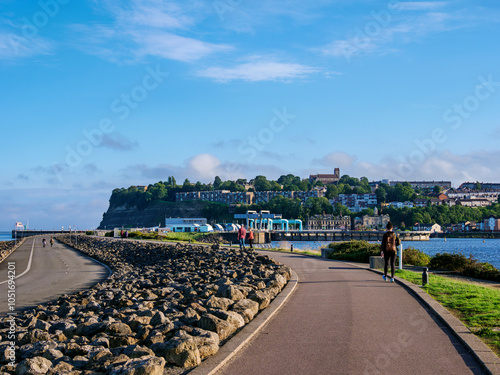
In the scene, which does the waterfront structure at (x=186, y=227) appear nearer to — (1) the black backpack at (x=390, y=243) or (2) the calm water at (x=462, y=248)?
(2) the calm water at (x=462, y=248)

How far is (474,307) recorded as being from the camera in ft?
41.1

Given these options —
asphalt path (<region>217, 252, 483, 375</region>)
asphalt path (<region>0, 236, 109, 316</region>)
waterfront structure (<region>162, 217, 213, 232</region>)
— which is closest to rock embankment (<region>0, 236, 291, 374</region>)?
asphalt path (<region>217, 252, 483, 375</region>)

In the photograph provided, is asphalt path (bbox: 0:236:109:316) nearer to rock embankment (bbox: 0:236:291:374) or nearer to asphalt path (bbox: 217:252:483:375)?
rock embankment (bbox: 0:236:291:374)

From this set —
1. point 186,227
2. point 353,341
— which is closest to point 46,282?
point 353,341

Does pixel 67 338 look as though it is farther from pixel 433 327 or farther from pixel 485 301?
pixel 485 301

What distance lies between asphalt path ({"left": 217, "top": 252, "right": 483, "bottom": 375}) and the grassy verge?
590 millimetres

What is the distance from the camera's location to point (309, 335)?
9883 millimetres

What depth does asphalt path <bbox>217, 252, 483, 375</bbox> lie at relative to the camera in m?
7.84

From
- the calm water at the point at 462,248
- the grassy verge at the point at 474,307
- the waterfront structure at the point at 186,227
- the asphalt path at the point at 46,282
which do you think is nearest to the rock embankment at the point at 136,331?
the asphalt path at the point at 46,282

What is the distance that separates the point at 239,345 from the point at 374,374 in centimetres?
242

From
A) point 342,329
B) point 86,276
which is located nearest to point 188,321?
point 342,329

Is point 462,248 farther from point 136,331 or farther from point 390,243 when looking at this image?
point 136,331

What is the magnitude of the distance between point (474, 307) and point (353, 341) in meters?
4.70

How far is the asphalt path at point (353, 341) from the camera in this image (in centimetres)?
784
